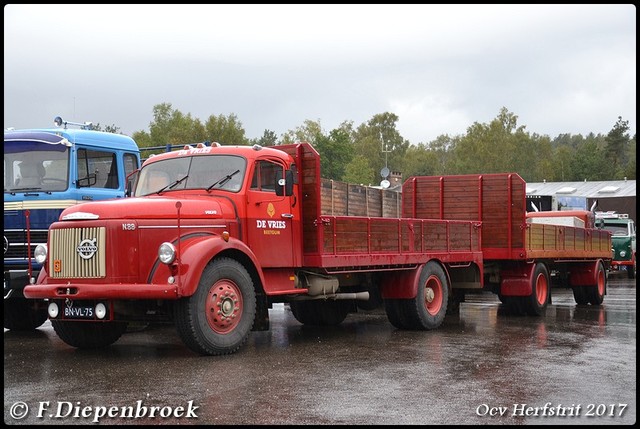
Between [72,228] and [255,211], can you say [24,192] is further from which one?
[255,211]

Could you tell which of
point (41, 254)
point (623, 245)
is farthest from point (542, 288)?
point (623, 245)

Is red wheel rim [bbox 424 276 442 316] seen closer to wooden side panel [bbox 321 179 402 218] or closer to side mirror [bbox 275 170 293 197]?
wooden side panel [bbox 321 179 402 218]

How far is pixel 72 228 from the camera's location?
9508 mm

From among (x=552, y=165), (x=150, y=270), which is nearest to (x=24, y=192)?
(x=150, y=270)

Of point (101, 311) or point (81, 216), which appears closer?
point (101, 311)

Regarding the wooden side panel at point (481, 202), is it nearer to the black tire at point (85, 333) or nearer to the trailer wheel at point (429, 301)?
the trailer wheel at point (429, 301)

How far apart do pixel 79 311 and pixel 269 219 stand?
2694 mm

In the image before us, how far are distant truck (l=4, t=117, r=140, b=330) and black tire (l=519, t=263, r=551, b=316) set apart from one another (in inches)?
A: 301

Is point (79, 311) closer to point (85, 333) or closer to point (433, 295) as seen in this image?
point (85, 333)

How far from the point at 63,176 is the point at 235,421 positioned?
280 inches

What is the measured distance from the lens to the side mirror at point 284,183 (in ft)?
34.9

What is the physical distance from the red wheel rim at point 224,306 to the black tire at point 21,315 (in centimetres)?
455

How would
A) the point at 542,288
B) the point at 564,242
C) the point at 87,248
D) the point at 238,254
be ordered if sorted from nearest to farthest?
1. the point at 87,248
2. the point at 238,254
3. the point at 542,288
4. the point at 564,242

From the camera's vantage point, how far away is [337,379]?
318 inches
